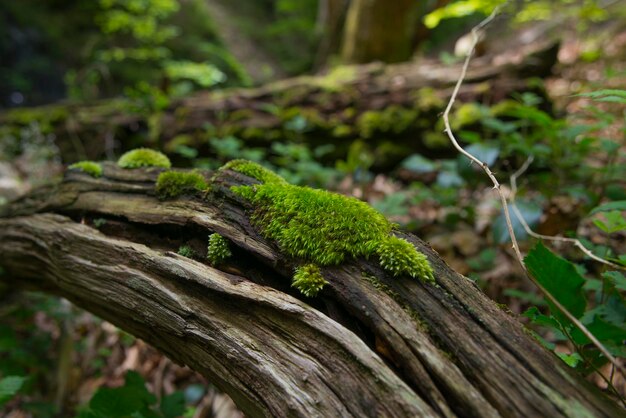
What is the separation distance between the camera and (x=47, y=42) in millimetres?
7809

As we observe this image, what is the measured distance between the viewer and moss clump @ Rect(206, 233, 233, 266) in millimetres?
1513

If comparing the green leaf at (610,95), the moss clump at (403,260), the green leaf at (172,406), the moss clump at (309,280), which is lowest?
the green leaf at (172,406)

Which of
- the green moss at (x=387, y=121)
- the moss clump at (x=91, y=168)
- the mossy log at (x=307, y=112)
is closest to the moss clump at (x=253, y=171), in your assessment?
the moss clump at (x=91, y=168)

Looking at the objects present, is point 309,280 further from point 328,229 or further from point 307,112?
point 307,112

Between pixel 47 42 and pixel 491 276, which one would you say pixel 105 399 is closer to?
pixel 491 276

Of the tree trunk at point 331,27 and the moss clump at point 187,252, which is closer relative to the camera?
the moss clump at point 187,252

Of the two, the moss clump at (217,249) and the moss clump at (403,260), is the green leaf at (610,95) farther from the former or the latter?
the moss clump at (217,249)

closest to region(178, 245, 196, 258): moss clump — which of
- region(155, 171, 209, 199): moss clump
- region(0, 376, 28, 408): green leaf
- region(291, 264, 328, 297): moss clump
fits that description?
region(155, 171, 209, 199): moss clump

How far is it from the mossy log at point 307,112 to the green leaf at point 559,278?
11.5ft

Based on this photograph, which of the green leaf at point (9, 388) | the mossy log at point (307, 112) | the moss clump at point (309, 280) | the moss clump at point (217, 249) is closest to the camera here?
the moss clump at point (309, 280)

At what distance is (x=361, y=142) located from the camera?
482cm

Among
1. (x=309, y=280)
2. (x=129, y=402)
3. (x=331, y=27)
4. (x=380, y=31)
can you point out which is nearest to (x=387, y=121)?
(x=380, y=31)

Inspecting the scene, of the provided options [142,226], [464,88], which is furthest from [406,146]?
[142,226]

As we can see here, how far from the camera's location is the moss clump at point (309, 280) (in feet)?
4.25
